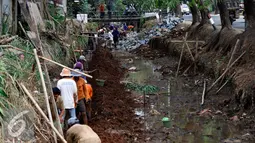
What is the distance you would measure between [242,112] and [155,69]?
38.7 feet

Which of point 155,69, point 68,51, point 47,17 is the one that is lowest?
point 155,69

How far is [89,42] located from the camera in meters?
26.7

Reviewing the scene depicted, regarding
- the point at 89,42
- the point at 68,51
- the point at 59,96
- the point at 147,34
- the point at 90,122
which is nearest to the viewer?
the point at 59,96

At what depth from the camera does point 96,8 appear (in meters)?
46.2

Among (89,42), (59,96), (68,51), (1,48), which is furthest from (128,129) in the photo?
(89,42)

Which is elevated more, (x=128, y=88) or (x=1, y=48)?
(x=1, y=48)

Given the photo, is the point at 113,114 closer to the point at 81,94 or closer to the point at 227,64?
the point at 81,94

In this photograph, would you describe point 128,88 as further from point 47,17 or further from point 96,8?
point 96,8

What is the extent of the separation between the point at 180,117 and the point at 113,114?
2.14m

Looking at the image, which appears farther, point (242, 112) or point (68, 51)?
point (68, 51)

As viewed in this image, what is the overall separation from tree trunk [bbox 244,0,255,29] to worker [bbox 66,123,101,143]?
31.8 ft

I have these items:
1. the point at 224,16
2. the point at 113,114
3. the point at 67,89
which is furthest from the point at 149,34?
the point at 67,89

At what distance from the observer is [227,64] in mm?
15266

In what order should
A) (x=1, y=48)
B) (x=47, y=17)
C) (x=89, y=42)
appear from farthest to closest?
(x=89, y=42) < (x=47, y=17) < (x=1, y=48)
